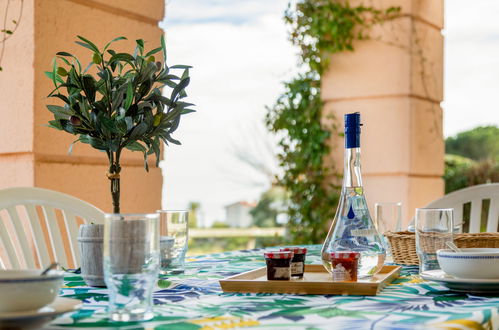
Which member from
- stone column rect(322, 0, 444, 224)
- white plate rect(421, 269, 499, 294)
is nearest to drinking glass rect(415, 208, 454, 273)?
white plate rect(421, 269, 499, 294)

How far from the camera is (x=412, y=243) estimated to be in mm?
1637

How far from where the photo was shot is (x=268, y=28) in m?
5.21

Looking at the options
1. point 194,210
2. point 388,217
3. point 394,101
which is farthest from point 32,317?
point 194,210

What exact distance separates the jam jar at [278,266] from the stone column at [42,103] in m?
1.16

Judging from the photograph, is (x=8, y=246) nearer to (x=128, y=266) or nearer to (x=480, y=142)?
(x=128, y=266)

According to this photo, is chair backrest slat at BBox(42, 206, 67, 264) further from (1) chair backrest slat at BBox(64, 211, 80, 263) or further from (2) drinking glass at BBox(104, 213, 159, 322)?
(2) drinking glass at BBox(104, 213, 159, 322)

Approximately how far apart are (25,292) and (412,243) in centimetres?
102

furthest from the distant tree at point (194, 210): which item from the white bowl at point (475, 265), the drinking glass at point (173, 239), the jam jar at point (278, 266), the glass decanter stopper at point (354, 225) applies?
the white bowl at point (475, 265)

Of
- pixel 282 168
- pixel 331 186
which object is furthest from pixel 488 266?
pixel 282 168

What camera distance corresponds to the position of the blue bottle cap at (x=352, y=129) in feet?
4.31

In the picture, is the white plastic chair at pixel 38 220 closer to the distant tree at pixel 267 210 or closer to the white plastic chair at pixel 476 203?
the white plastic chair at pixel 476 203

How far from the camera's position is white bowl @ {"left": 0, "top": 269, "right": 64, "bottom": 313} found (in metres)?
0.87

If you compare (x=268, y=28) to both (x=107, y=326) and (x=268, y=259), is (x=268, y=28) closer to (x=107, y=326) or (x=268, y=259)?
(x=268, y=259)

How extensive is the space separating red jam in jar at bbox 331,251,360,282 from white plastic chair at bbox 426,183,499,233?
1.10 m
